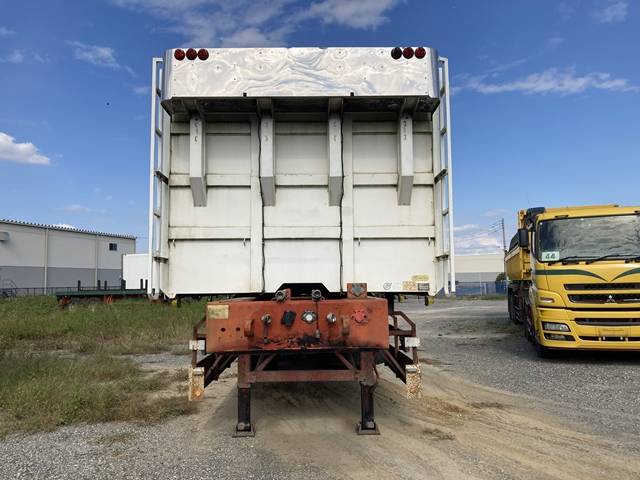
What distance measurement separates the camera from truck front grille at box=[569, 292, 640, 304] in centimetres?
848

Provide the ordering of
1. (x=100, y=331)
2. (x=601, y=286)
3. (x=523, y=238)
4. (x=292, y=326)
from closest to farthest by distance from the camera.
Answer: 1. (x=292, y=326)
2. (x=601, y=286)
3. (x=523, y=238)
4. (x=100, y=331)

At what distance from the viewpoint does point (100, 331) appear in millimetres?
13016

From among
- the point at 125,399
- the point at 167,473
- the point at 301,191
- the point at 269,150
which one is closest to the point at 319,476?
the point at 167,473

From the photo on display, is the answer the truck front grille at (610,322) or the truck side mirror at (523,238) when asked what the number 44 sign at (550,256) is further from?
the truck front grille at (610,322)

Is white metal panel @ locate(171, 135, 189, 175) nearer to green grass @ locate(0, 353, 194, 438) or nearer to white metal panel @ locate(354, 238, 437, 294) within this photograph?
white metal panel @ locate(354, 238, 437, 294)

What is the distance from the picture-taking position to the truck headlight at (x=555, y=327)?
28.9 feet

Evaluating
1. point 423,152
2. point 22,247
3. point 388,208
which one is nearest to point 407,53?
point 423,152

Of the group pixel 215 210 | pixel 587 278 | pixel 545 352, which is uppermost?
pixel 215 210

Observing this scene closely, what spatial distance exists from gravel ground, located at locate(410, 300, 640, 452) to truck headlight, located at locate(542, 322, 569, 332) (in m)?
0.66

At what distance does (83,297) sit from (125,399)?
716 inches

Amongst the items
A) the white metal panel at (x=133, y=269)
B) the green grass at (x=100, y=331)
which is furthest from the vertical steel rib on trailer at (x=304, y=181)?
the white metal panel at (x=133, y=269)

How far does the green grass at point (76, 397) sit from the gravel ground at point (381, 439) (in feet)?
0.95

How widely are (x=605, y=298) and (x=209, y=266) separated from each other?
7073 millimetres

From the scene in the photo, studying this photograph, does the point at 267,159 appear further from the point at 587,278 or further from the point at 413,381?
the point at 587,278
